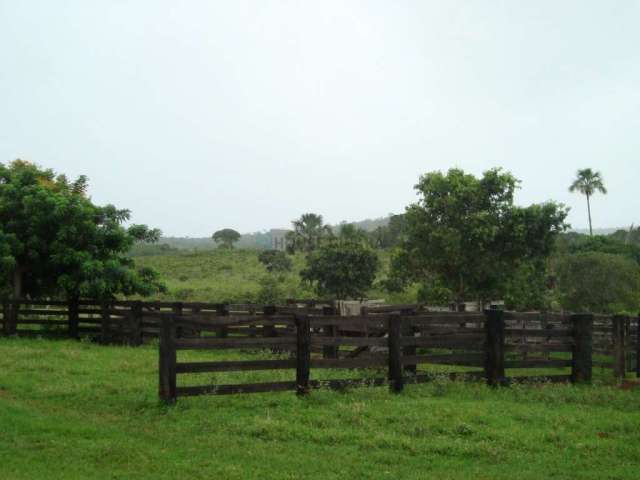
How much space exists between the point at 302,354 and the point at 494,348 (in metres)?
3.65

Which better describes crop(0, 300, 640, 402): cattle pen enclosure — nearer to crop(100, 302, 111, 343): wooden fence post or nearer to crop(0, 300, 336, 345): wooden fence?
crop(0, 300, 336, 345): wooden fence

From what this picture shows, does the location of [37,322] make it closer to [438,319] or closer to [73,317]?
[73,317]

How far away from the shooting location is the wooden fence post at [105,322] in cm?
2098

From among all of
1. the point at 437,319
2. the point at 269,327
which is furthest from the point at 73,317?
the point at 437,319

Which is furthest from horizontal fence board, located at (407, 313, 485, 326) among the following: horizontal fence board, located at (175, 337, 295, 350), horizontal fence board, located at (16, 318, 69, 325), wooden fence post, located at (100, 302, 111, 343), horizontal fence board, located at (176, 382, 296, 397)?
horizontal fence board, located at (16, 318, 69, 325)

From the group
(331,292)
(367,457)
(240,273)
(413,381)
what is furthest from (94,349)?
(240,273)

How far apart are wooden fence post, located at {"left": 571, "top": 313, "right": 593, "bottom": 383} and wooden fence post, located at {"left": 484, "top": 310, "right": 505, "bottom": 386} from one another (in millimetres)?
1615

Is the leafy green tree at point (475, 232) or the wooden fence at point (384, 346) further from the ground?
the leafy green tree at point (475, 232)

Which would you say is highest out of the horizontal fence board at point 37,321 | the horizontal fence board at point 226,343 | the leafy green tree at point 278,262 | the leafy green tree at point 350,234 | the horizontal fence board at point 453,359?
the leafy green tree at point 350,234

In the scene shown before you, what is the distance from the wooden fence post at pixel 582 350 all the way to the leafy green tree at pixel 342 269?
3298 centimetres

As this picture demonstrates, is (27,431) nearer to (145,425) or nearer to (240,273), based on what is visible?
(145,425)

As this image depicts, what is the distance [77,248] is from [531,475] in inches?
742

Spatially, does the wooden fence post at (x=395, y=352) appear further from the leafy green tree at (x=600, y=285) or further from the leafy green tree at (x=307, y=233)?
the leafy green tree at (x=307, y=233)

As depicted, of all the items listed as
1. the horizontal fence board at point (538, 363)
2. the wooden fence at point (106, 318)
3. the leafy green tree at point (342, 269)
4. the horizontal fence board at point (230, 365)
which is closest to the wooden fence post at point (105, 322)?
the wooden fence at point (106, 318)
